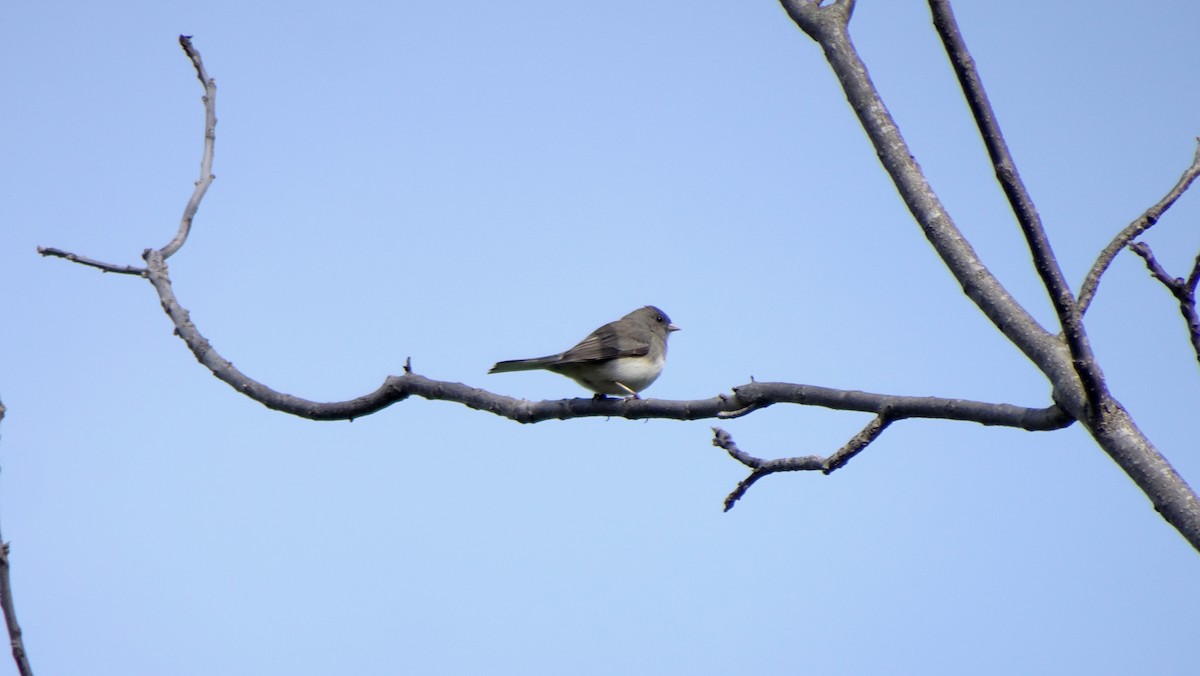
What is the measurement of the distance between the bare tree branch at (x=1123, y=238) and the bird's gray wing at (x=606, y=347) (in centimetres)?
379

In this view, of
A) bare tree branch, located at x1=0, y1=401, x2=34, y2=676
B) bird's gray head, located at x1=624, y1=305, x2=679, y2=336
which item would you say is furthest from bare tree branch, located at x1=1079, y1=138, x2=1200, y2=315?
bird's gray head, located at x1=624, y1=305, x2=679, y2=336

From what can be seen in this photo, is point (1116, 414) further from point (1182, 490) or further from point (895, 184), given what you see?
point (895, 184)

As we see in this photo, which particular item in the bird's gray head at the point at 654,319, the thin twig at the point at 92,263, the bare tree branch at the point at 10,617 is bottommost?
the bare tree branch at the point at 10,617

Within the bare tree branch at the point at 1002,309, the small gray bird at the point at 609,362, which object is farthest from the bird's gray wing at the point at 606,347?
the bare tree branch at the point at 1002,309

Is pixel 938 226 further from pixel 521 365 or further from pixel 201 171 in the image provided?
pixel 521 365

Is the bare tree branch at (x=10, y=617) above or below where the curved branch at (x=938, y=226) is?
below

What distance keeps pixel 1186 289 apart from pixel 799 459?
1.10 metres

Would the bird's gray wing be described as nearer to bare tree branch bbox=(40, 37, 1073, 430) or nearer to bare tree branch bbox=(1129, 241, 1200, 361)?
bare tree branch bbox=(40, 37, 1073, 430)

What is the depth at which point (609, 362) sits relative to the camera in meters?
6.48

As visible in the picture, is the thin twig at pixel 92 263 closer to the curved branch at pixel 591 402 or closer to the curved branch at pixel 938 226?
the curved branch at pixel 591 402

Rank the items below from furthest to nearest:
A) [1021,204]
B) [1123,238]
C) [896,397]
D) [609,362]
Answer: [609,362], [896,397], [1123,238], [1021,204]

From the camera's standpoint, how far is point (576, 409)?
12.1ft

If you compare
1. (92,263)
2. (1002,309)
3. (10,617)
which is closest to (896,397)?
(1002,309)

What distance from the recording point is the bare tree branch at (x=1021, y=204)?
243 cm
